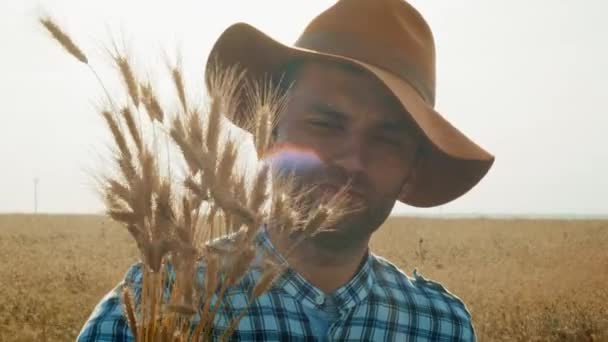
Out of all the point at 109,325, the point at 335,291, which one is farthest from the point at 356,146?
the point at 109,325

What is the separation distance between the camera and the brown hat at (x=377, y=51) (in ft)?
8.32

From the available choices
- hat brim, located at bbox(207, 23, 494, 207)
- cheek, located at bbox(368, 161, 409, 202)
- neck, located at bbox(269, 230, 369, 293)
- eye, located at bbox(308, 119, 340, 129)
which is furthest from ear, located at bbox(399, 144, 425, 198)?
eye, located at bbox(308, 119, 340, 129)

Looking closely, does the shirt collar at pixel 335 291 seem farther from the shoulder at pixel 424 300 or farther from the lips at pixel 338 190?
the lips at pixel 338 190

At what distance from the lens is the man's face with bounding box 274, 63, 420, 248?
230 cm

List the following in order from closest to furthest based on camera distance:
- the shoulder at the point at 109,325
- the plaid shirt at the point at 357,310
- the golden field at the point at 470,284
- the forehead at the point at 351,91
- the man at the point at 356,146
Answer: the shoulder at the point at 109,325
the plaid shirt at the point at 357,310
the man at the point at 356,146
the forehead at the point at 351,91
the golden field at the point at 470,284

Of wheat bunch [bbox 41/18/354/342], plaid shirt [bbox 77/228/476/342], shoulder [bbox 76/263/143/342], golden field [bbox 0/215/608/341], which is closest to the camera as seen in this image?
wheat bunch [bbox 41/18/354/342]

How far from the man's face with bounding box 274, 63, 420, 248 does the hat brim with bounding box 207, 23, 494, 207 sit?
2.9 inches

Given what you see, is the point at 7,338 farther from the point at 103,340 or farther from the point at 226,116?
the point at 226,116

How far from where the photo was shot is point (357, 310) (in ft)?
8.05

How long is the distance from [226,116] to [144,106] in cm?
15

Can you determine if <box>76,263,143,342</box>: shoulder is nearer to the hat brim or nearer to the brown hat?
the hat brim

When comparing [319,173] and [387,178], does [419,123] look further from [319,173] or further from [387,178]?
[319,173]

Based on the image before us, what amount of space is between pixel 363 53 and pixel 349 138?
1.31 feet

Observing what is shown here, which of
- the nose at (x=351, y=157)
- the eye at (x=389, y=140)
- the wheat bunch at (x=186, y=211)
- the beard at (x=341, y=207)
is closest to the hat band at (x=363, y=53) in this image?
the eye at (x=389, y=140)
